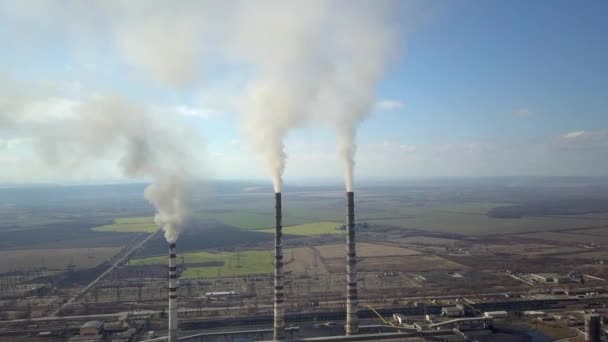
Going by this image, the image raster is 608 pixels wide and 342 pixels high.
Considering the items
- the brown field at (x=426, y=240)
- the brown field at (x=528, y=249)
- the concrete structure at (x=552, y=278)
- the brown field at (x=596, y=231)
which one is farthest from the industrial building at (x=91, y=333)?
the brown field at (x=596, y=231)

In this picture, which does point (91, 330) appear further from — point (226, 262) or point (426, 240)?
point (426, 240)

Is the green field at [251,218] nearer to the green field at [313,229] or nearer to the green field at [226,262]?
the green field at [313,229]

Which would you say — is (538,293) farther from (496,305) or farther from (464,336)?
(464,336)

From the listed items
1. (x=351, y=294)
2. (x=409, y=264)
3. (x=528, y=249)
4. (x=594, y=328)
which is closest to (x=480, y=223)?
(x=528, y=249)

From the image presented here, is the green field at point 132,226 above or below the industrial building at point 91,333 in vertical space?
above

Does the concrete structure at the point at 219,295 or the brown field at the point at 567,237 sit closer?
the concrete structure at the point at 219,295
